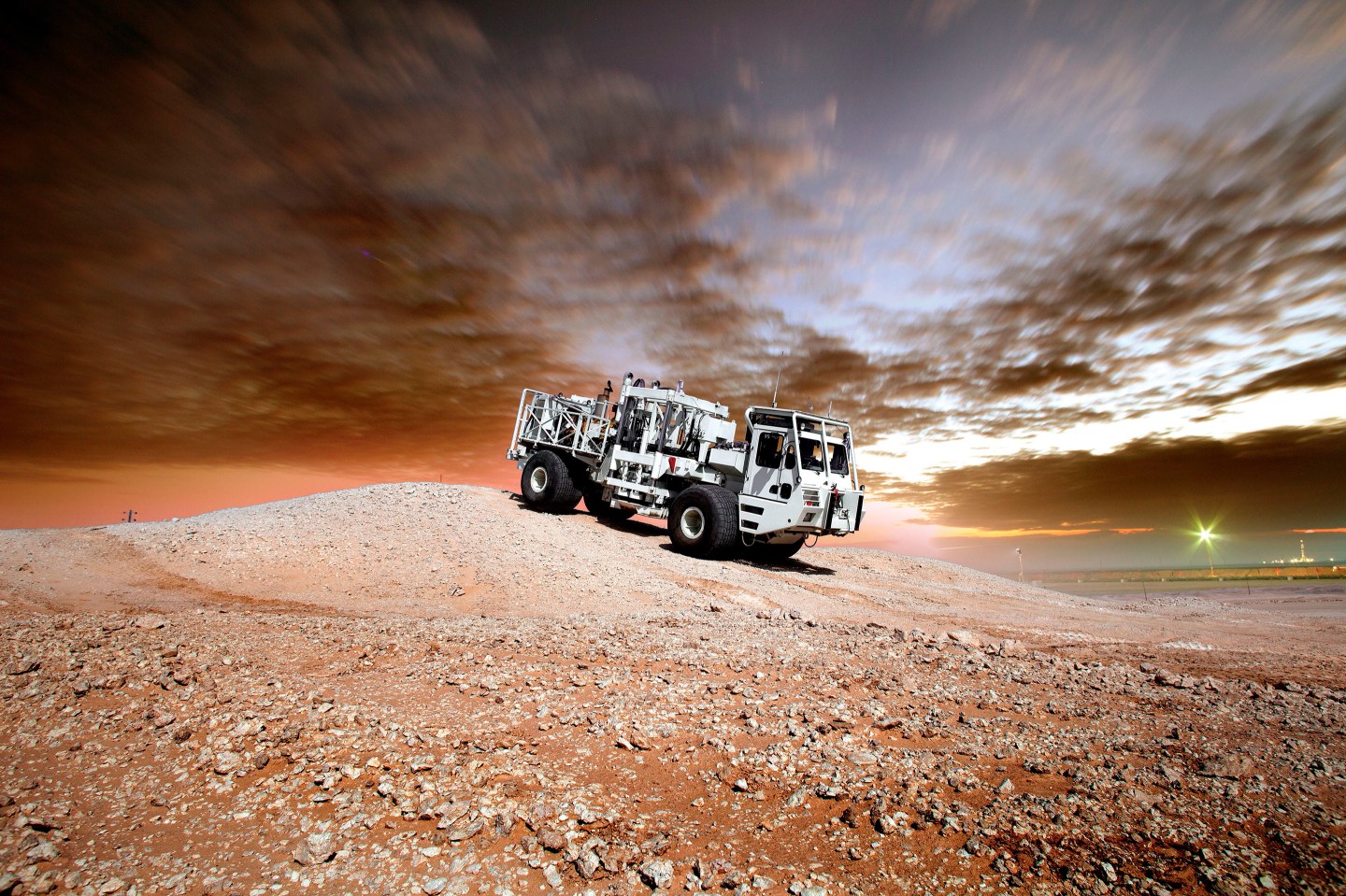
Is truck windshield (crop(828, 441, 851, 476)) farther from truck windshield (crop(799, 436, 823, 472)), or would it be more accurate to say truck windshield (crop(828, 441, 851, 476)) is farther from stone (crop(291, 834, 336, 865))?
stone (crop(291, 834, 336, 865))

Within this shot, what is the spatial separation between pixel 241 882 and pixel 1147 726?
6.04 m

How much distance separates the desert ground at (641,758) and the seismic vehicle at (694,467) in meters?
6.52

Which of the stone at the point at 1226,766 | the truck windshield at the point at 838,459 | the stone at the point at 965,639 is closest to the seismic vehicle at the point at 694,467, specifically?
the truck windshield at the point at 838,459

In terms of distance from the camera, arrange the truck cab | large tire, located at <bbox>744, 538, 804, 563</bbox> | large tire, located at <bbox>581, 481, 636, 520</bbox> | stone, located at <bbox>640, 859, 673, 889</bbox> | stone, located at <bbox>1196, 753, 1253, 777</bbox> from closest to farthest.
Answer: stone, located at <bbox>640, 859, 673, 889</bbox> < stone, located at <bbox>1196, 753, 1253, 777</bbox> < the truck cab < large tire, located at <bbox>744, 538, 804, 563</bbox> < large tire, located at <bbox>581, 481, 636, 520</bbox>

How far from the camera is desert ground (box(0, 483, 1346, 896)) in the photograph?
9.44 feet

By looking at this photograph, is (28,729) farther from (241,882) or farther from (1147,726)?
(1147,726)

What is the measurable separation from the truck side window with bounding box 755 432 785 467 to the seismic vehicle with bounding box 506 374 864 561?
0.03m

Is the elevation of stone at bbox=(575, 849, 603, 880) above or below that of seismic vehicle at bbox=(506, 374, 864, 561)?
below

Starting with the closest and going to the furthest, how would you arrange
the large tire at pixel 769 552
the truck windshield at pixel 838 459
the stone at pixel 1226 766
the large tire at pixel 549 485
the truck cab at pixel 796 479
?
1. the stone at pixel 1226 766
2. the truck cab at pixel 796 479
3. the truck windshield at pixel 838 459
4. the large tire at pixel 769 552
5. the large tire at pixel 549 485

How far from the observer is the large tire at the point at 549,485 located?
1847cm

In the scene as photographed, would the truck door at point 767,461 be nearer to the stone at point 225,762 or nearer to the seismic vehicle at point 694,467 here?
the seismic vehicle at point 694,467

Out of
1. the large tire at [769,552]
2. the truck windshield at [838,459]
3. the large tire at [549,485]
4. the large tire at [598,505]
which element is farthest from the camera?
the large tire at [598,505]

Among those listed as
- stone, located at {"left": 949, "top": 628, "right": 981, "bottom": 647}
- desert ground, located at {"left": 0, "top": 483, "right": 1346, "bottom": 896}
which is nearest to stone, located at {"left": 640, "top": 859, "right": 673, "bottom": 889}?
desert ground, located at {"left": 0, "top": 483, "right": 1346, "bottom": 896}

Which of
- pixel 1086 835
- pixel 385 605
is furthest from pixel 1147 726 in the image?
pixel 385 605
